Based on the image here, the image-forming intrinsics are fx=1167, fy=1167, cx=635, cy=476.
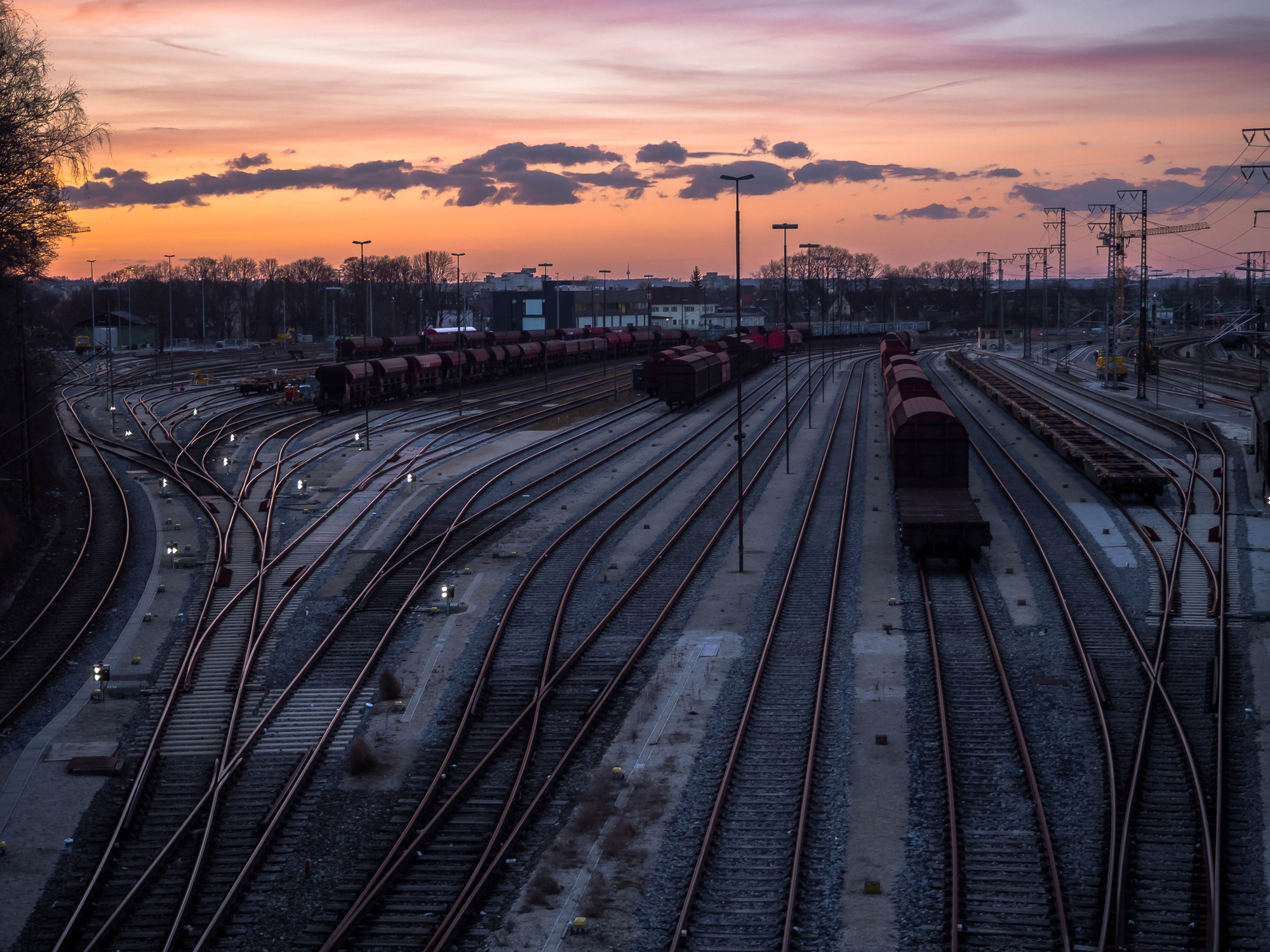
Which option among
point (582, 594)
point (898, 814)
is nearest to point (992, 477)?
point (582, 594)

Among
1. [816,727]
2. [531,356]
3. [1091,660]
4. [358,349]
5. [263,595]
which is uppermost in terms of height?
[358,349]

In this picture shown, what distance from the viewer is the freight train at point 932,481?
27.3 m

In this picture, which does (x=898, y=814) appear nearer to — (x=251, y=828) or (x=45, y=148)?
(x=251, y=828)

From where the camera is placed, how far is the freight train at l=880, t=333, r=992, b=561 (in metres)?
27.3

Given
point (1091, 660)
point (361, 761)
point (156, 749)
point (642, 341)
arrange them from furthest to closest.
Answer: point (642, 341) < point (1091, 660) < point (156, 749) < point (361, 761)

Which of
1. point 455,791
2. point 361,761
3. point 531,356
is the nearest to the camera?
point 455,791

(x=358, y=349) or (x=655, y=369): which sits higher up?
(x=358, y=349)

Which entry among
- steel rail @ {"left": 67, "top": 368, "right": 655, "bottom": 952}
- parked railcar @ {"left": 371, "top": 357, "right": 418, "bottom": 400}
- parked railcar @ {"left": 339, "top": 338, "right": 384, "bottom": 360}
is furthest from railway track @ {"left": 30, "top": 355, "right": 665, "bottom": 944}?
parked railcar @ {"left": 339, "top": 338, "right": 384, "bottom": 360}

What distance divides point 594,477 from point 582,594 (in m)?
15.9

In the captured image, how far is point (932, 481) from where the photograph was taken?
110 ft

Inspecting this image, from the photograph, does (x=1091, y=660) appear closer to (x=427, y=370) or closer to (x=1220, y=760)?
(x=1220, y=760)

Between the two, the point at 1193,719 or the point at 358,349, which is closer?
the point at 1193,719

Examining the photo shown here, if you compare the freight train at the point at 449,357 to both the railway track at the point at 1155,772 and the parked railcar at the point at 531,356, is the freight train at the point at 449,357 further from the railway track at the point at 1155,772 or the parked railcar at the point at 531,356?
the railway track at the point at 1155,772

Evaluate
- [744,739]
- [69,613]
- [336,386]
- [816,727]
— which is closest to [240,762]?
[744,739]
